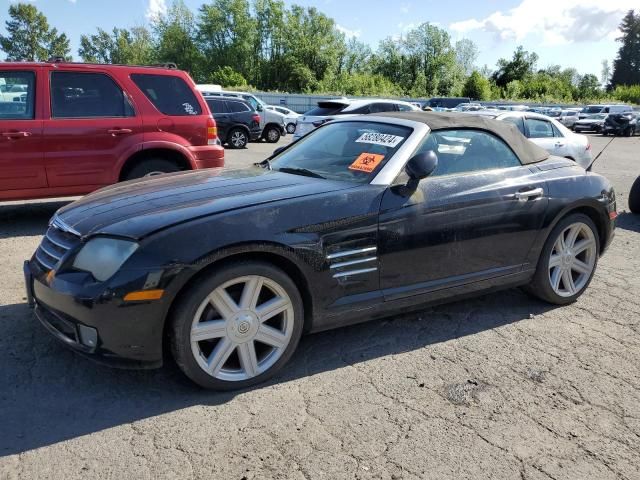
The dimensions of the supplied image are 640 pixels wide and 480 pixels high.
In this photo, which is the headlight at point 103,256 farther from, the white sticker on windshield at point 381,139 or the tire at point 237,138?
the tire at point 237,138

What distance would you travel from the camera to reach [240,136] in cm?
1792

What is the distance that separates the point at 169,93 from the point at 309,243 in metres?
4.39

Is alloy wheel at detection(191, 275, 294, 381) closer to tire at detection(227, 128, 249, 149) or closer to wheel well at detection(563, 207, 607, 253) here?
wheel well at detection(563, 207, 607, 253)

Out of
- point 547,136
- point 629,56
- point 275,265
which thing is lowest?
point 275,265

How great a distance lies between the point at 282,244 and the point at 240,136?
15535 mm

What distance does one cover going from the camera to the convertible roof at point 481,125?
3918mm

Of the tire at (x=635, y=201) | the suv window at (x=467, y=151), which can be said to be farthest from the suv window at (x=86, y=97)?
the tire at (x=635, y=201)

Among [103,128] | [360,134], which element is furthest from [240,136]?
[360,134]

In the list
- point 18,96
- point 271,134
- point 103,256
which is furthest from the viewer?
point 271,134

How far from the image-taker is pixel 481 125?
412 cm

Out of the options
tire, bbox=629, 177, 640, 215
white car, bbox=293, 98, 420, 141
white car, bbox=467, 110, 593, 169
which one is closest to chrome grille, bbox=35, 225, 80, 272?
tire, bbox=629, 177, 640, 215

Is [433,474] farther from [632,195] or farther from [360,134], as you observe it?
[632,195]

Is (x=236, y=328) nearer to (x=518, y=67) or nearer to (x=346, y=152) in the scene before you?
(x=346, y=152)

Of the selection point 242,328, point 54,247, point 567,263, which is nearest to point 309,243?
point 242,328
